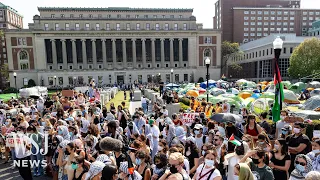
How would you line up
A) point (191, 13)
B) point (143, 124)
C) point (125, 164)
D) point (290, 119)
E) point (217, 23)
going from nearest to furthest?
point (125, 164), point (290, 119), point (143, 124), point (191, 13), point (217, 23)

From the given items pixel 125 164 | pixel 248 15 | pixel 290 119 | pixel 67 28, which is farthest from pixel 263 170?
pixel 248 15

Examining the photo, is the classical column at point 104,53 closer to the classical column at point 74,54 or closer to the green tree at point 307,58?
the classical column at point 74,54

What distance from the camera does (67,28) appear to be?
7606cm

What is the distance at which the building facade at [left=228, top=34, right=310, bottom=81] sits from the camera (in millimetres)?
68062

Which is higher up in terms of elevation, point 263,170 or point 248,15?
point 248,15

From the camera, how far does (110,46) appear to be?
79.6m

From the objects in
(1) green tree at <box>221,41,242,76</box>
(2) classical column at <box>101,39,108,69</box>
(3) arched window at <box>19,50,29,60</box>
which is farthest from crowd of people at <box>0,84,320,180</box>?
(1) green tree at <box>221,41,242,76</box>

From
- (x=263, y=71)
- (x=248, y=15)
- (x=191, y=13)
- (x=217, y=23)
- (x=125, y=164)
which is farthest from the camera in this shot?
(x=217, y=23)

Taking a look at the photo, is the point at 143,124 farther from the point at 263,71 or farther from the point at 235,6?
the point at 235,6

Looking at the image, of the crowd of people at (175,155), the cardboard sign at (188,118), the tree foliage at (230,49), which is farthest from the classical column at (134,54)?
the crowd of people at (175,155)

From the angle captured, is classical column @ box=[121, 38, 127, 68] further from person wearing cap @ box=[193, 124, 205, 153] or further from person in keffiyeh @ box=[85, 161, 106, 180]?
person in keffiyeh @ box=[85, 161, 106, 180]

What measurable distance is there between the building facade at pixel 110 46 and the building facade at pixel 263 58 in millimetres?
12250

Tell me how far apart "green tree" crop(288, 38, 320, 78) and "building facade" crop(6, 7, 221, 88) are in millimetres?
30602

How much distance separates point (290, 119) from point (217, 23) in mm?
109670
